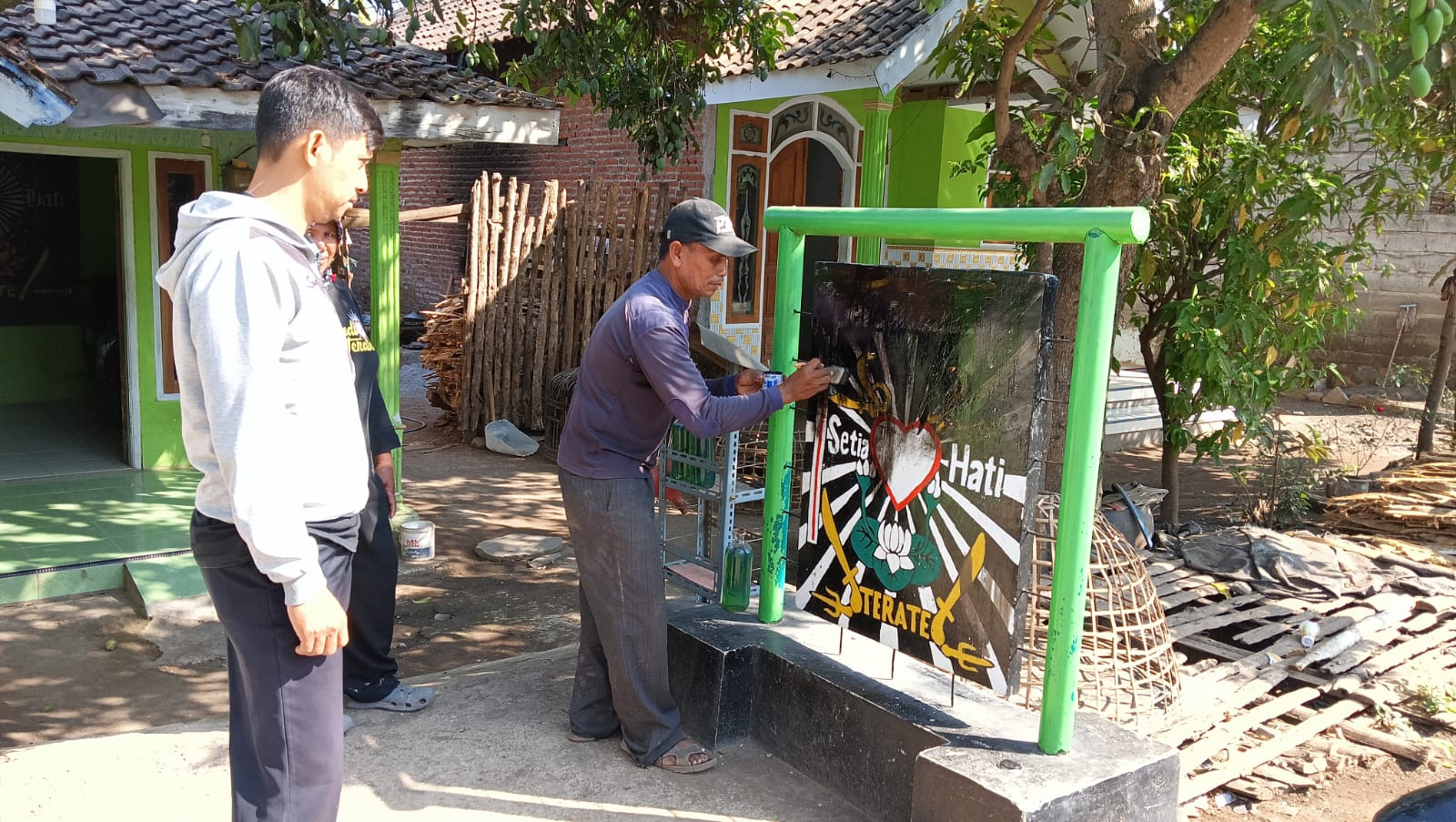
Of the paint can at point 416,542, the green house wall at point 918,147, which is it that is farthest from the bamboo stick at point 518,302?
the paint can at point 416,542

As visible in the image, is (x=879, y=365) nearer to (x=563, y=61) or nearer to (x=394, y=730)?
(x=394, y=730)

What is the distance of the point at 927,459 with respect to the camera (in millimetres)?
3303

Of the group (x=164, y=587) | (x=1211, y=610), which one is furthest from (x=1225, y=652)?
(x=164, y=587)

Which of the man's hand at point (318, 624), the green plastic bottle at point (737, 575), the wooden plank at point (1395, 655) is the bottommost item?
the wooden plank at point (1395, 655)

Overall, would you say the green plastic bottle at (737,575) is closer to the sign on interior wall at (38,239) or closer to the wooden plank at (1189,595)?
the wooden plank at (1189,595)

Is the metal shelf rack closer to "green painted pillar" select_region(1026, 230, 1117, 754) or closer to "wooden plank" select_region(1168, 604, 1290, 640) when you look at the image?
"green painted pillar" select_region(1026, 230, 1117, 754)

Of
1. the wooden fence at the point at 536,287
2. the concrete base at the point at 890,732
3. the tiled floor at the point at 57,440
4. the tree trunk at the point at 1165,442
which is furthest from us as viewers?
the wooden fence at the point at 536,287

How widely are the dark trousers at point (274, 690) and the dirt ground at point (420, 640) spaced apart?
2465mm

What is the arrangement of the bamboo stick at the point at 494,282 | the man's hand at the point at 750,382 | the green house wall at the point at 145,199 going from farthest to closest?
the bamboo stick at the point at 494,282, the green house wall at the point at 145,199, the man's hand at the point at 750,382

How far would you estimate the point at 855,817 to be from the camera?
3424mm

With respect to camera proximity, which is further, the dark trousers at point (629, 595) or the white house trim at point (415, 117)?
the white house trim at point (415, 117)

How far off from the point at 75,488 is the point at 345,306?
4327 mm

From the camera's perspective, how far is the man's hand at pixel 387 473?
438cm

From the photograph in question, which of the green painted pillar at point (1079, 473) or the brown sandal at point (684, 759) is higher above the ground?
the green painted pillar at point (1079, 473)
